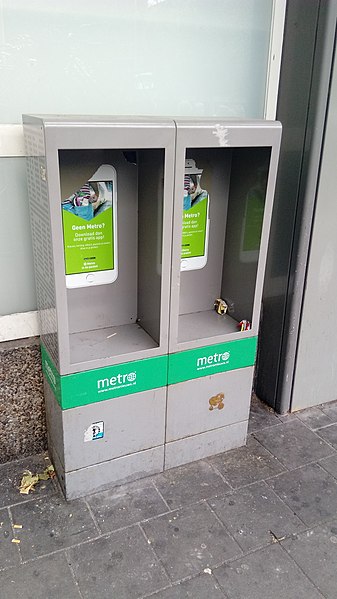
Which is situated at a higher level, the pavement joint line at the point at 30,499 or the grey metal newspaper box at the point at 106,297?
the grey metal newspaper box at the point at 106,297

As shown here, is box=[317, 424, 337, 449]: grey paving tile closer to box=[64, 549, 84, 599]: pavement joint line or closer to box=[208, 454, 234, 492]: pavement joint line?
box=[208, 454, 234, 492]: pavement joint line

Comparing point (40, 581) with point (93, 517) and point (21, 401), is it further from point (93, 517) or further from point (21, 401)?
point (21, 401)

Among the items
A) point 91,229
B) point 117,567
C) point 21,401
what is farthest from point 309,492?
point 91,229

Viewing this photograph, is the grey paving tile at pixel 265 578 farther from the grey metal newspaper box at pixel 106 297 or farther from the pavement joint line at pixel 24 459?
the pavement joint line at pixel 24 459

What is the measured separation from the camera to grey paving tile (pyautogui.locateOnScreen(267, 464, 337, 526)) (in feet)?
8.11

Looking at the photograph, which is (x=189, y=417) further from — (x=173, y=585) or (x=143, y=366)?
(x=173, y=585)

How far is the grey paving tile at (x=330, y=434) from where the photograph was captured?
9.90 ft

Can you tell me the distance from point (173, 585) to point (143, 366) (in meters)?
0.93

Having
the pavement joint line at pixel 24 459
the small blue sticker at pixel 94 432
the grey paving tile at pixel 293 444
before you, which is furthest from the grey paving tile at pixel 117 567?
the grey paving tile at pixel 293 444

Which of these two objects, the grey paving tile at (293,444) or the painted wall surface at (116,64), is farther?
the grey paving tile at (293,444)

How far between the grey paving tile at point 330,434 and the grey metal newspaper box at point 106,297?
1.04 metres

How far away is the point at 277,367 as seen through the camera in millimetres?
3197

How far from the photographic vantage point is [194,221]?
258 centimetres

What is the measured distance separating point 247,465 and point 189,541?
2.08 feet
